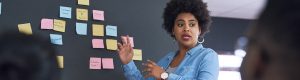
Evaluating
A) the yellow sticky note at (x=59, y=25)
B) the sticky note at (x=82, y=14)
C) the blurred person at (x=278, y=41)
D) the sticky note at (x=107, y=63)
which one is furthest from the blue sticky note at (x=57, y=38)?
the blurred person at (x=278, y=41)

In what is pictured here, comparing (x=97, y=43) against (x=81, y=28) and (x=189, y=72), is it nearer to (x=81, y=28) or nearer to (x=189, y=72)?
(x=81, y=28)

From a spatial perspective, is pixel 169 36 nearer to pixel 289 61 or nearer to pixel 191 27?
pixel 191 27

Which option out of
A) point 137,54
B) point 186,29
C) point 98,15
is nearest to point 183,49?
point 186,29

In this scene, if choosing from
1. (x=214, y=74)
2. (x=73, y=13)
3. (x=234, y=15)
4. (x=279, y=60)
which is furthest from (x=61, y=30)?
(x=234, y=15)

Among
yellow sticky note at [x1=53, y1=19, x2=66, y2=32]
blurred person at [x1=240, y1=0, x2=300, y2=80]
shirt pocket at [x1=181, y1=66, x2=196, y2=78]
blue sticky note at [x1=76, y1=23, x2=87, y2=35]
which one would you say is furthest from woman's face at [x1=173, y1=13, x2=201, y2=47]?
blurred person at [x1=240, y1=0, x2=300, y2=80]

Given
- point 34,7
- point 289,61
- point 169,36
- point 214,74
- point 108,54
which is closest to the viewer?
point 289,61

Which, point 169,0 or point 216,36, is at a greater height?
point 169,0

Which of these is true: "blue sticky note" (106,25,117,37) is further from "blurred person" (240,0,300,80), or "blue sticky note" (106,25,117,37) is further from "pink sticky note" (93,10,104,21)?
"blurred person" (240,0,300,80)

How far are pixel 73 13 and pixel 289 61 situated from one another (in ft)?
6.25

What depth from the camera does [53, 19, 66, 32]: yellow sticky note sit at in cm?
213

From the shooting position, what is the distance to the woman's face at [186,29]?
210 cm

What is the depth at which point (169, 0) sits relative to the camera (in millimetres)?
2596

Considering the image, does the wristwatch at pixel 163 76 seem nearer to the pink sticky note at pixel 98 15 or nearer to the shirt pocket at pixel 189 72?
the shirt pocket at pixel 189 72

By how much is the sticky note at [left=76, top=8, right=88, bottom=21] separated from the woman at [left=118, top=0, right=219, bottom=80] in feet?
0.83
